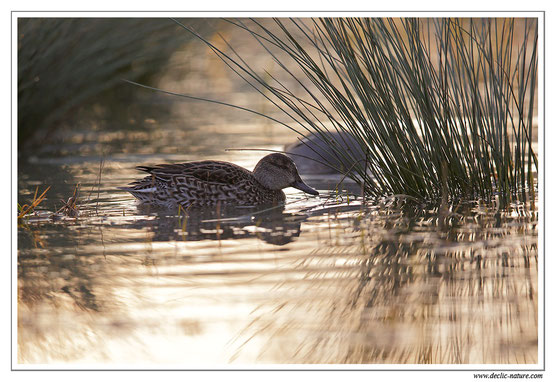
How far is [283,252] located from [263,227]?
726 mm

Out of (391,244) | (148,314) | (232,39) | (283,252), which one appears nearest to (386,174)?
(391,244)

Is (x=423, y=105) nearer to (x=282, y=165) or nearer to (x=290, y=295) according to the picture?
(x=282, y=165)

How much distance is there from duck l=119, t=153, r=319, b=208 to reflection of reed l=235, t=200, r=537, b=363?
5.25ft

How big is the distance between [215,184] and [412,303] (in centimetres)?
286

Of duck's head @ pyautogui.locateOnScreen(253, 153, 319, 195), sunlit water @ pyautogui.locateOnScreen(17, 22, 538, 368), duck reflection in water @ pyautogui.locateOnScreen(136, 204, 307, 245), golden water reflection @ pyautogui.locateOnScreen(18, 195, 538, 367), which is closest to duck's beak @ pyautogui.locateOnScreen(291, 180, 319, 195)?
duck's head @ pyautogui.locateOnScreen(253, 153, 319, 195)

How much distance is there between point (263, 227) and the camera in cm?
504

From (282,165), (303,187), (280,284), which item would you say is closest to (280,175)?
(282,165)

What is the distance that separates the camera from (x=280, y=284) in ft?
12.4

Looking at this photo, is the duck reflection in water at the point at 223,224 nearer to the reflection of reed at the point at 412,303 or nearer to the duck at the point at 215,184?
the duck at the point at 215,184

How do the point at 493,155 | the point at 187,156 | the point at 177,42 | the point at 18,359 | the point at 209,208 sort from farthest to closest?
the point at 177,42
the point at 187,156
the point at 209,208
the point at 493,155
the point at 18,359

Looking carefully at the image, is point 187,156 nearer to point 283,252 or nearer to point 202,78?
point 283,252

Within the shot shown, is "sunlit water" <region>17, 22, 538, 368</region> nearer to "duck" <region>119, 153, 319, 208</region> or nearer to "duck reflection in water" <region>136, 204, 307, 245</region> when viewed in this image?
"duck reflection in water" <region>136, 204, 307, 245</region>

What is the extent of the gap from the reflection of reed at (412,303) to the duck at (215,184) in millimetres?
1600

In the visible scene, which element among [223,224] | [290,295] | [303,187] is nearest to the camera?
[290,295]
